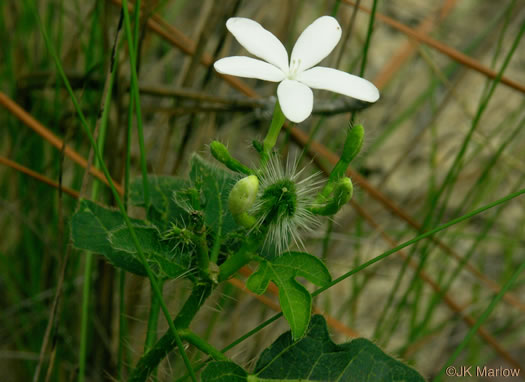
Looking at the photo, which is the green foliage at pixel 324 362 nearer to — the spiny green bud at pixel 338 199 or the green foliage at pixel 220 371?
the green foliage at pixel 220 371

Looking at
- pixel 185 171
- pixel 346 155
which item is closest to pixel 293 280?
pixel 346 155

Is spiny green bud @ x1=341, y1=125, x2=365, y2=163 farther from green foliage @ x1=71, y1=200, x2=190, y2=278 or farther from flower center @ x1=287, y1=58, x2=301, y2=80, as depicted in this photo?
green foliage @ x1=71, y1=200, x2=190, y2=278

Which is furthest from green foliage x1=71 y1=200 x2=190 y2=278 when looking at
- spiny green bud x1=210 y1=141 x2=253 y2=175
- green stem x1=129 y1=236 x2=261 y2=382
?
spiny green bud x1=210 y1=141 x2=253 y2=175

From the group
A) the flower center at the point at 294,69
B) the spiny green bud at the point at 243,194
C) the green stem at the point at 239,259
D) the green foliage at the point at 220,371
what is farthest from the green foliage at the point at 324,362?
the flower center at the point at 294,69

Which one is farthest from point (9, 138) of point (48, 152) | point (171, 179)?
point (171, 179)

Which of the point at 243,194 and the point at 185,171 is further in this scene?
the point at 185,171

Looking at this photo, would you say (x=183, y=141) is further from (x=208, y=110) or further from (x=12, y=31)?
(x=12, y=31)

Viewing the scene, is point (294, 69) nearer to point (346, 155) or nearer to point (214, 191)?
point (346, 155)
